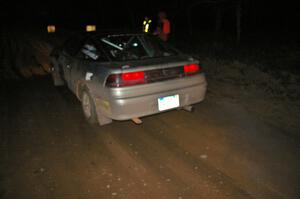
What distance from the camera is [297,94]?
18.4 feet

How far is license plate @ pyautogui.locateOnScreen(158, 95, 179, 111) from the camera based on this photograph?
3.88 meters

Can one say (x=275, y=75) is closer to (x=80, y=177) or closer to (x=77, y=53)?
(x=77, y=53)

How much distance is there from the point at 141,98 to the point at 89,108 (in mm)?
1254

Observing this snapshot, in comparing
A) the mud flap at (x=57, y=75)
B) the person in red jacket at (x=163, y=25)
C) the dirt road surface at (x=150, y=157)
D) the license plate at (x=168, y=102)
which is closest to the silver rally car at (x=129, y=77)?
the license plate at (x=168, y=102)

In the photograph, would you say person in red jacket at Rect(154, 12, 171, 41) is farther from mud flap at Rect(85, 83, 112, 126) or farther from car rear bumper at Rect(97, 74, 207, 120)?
mud flap at Rect(85, 83, 112, 126)

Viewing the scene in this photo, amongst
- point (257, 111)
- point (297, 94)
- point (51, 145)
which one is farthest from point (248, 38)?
point (51, 145)

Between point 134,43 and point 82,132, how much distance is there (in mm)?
1841

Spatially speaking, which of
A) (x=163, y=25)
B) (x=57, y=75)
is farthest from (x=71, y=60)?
(x=163, y=25)

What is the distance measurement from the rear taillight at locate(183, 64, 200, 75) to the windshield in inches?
22.0

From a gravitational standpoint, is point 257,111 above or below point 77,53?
below

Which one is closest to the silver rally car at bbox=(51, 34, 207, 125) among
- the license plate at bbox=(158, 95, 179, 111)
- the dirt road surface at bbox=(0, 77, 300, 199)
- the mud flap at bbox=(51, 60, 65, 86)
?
the license plate at bbox=(158, 95, 179, 111)

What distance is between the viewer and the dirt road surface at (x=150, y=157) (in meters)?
2.90

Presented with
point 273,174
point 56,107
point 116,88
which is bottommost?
point 273,174

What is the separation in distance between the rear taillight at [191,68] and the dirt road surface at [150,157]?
0.89 m
